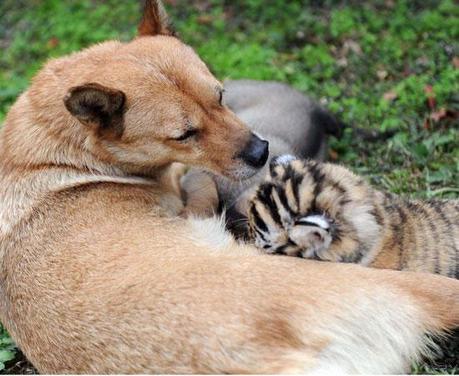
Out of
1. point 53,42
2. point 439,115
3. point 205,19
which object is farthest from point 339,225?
point 53,42

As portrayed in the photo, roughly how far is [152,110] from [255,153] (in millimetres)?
773

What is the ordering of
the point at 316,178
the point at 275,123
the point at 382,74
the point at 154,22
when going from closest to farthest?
the point at 316,178 → the point at 154,22 → the point at 275,123 → the point at 382,74

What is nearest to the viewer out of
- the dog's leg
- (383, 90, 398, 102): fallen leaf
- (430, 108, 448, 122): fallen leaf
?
the dog's leg

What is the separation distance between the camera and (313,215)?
483cm

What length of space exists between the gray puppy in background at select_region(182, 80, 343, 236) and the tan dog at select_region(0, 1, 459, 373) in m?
0.53

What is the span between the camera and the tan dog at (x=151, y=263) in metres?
3.99

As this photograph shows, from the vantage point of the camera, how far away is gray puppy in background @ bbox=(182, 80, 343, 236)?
239 inches

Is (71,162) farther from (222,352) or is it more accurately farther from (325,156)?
(325,156)

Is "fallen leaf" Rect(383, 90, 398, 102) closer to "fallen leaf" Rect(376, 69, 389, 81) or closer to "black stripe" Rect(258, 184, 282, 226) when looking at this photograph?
"fallen leaf" Rect(376, 69, 389, 81)

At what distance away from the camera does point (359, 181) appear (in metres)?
5.30

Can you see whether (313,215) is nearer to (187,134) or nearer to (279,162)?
(279,162)

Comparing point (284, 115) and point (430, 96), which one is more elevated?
point (430, 96)

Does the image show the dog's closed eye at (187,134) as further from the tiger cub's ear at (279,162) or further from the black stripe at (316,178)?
the black stripe at (316,178)

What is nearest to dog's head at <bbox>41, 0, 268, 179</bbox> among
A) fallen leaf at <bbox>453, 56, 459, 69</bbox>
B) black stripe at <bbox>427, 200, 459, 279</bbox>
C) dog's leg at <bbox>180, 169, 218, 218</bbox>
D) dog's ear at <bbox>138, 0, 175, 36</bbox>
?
dog's ear at <bbox>138, 0, 175, 36</bbox>
